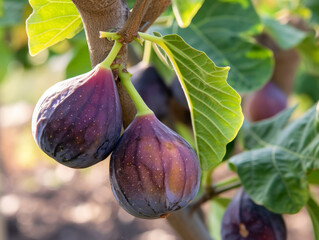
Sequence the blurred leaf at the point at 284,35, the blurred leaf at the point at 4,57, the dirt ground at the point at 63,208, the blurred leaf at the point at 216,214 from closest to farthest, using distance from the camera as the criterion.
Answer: the blurred leaf at the point at 216,214, the blurred leaf at the point at 284,35, the blurred leaf at the point at 4,57, the dirt ground at the point at 63,208

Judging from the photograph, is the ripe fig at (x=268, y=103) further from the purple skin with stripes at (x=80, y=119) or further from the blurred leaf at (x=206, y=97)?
the purple skin with stripes at (x=80, y=119)

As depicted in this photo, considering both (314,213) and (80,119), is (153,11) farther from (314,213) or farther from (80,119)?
(314,213)

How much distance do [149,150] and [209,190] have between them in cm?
51

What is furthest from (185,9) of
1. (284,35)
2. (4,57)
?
(4,57)

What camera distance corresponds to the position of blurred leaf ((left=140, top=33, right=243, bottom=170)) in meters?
0.70

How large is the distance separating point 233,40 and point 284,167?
0.41 m

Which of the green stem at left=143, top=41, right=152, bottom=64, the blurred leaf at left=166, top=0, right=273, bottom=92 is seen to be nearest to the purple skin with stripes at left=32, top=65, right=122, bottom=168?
the green stem at left=143, top=41, right=152, bottom=64

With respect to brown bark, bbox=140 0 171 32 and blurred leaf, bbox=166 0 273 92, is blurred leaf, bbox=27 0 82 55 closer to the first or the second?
brown bark, bbox=140 0 171 32

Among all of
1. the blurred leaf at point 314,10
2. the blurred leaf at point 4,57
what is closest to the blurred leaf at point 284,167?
the blurred leaf at point 314,10

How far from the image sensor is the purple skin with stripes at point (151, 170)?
2.03ft

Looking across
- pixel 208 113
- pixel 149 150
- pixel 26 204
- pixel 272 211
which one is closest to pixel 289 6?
pixel 272 211

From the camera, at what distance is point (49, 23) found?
29.4 inches

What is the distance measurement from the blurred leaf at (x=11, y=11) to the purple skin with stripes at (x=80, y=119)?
1095 millimetres

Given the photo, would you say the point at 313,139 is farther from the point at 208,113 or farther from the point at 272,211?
the point at 208,113
